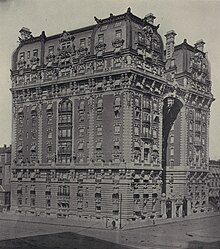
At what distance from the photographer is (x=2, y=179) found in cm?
5472

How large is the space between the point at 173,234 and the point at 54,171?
46.4ft

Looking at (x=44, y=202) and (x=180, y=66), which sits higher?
(x=180, y=66)

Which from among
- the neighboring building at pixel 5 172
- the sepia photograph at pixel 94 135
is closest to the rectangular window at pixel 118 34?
the sepia photograph at pixel 94 135

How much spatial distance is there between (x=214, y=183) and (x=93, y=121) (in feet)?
82.5

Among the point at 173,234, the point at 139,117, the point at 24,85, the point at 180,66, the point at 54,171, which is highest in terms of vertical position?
the point at 180,66

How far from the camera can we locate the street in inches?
1175

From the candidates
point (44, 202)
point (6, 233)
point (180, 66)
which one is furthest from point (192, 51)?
point (6, 233)

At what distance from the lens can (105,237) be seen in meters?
34.0

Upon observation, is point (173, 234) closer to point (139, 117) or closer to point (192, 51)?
point (139, 117)

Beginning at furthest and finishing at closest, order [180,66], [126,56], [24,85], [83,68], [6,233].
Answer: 1. [180,66]
2. [24,85]
3. [83,68]
4. [126,56]
5. [6,233]

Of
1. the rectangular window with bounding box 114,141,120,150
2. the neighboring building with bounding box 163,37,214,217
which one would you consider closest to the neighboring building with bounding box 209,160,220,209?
the neighboring building with bounding box 163,37,214,217

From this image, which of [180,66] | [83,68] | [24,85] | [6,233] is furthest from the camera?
[180,66]

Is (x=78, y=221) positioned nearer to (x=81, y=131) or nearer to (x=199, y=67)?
(x=81, y=131)

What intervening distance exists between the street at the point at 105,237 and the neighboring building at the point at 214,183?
17.1m
